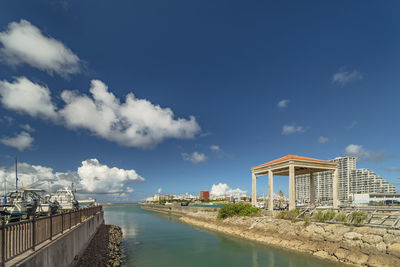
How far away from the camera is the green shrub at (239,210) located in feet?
110

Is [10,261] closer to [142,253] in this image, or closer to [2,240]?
[2,240]

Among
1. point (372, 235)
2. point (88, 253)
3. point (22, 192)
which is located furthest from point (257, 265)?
point (22, 192)

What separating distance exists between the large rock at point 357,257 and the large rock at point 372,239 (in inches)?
49.4

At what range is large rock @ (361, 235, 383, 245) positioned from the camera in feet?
53.3

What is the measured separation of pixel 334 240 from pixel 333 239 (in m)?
0.16

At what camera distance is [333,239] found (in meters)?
19.1

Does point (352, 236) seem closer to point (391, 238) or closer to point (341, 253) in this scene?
point (341, 253)

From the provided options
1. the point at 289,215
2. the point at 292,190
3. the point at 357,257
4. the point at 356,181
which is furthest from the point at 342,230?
the point at 356,181

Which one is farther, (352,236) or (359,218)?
(359,218)

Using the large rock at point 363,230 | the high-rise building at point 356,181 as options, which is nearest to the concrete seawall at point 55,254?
the large rock at point 363,230

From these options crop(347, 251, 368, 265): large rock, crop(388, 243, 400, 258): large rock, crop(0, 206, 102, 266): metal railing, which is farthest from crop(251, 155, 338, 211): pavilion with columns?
crop(0, 206, 102, 266): metal railing

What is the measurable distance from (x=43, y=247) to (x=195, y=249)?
1823cm

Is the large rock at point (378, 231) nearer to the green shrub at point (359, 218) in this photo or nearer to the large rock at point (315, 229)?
the green shrub at point (359, 218)

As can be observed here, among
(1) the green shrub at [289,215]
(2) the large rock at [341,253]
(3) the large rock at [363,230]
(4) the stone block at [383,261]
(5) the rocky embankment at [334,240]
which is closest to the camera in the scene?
(4) the stone block at [383,261]
